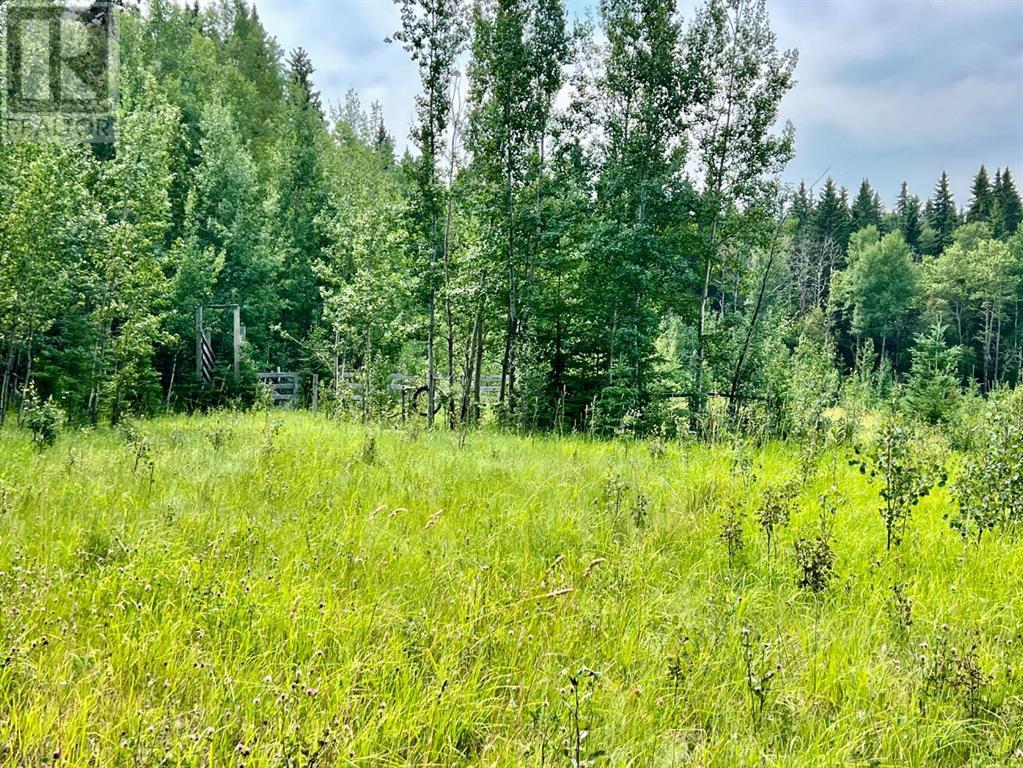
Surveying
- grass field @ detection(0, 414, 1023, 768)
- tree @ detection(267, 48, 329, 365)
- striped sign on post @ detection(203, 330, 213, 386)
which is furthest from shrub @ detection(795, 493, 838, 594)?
tree @ detection(267, 48, 329, 365)

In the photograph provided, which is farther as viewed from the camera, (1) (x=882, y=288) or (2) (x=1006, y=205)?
(2) (x=1006, y=205)

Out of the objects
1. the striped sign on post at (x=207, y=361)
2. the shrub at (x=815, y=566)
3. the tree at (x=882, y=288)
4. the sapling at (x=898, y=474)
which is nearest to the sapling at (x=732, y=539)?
the shrub at (x=815, y=566)

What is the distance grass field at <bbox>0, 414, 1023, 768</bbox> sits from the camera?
6.74 feet

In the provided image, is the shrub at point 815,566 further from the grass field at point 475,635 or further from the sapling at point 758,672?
the sapling at point 758,672

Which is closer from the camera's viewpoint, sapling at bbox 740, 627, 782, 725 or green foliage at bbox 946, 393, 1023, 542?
sapling at bbox 740, 627, 782, 725

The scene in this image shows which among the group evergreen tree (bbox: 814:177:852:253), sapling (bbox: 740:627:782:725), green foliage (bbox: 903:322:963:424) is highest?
evergreen tree (bbox: 814:177:852:253)

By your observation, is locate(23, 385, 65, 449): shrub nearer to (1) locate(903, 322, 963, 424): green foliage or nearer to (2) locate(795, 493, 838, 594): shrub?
(2) locate(795, 493, 838, 594): shrub

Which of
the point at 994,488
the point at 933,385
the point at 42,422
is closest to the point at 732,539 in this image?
the point at 994,488

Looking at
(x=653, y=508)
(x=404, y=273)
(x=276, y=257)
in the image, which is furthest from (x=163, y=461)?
(x=276, y=257)

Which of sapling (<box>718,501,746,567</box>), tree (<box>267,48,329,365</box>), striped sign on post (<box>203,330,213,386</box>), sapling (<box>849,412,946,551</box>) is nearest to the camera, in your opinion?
sapling (<box>718,501,746,567</box>)

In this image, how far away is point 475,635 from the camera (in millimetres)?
2730

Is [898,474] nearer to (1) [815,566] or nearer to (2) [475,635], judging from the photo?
(1) [815,566]

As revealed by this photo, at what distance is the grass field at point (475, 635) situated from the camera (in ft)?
6.74

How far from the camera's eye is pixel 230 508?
14.6ft
